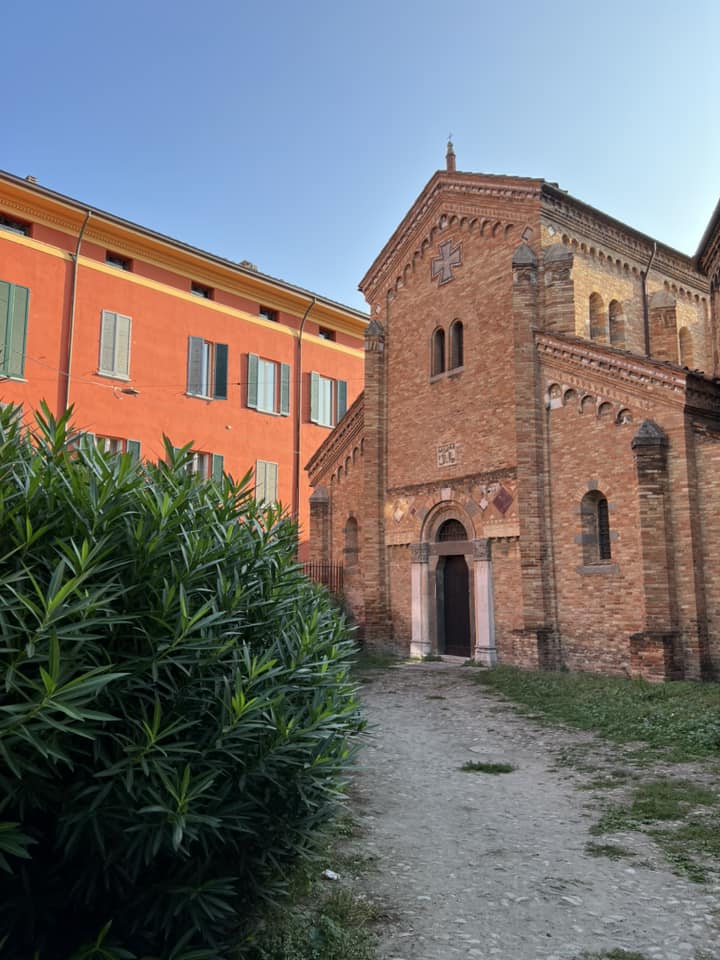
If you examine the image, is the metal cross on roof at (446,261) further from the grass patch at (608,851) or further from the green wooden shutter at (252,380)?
the grass patch at (608,851)

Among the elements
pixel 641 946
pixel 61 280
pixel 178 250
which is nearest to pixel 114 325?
pixel 61 280

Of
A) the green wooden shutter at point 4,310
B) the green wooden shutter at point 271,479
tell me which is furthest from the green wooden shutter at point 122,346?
the green wooden shutter at point 271,479

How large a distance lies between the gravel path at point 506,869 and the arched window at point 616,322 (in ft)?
33.1

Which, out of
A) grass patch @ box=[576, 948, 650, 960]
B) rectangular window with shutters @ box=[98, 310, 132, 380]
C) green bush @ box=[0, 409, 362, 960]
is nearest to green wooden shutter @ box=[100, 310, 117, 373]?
rectangular window with shutters @ box=[98, 310, 132, 380]

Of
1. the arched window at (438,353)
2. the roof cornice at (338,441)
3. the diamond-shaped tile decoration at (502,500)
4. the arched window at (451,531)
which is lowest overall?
the arched window at (451,531)

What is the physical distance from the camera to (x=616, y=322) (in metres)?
15.9

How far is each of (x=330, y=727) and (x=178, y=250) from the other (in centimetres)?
1817

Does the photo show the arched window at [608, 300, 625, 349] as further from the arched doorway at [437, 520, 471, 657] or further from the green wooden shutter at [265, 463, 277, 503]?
the green wooden shutter at [265, 463, 277, 503]

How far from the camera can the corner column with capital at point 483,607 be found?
1451 cm

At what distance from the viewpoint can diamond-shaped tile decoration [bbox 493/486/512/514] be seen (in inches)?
572

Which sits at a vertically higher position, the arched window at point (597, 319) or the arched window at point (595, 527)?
the arched window at point (597, 319)

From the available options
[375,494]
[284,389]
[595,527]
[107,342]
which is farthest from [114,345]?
[595,527]

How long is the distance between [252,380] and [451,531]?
8154 millimetres

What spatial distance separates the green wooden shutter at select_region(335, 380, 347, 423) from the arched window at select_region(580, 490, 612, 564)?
11.7 metres
